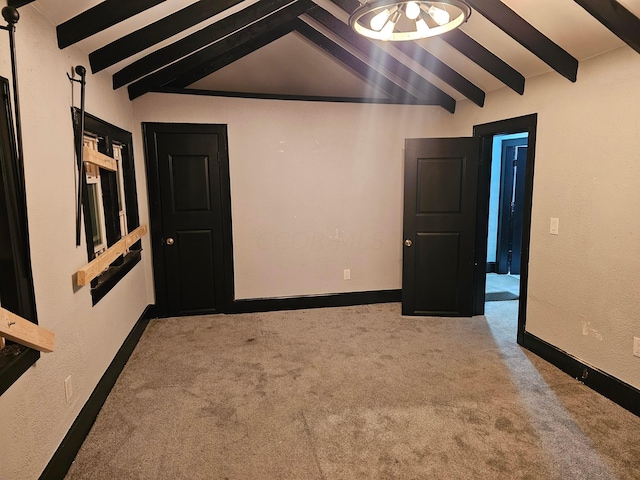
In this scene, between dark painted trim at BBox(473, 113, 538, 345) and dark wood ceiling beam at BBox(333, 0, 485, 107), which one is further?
dark wood ceiling beam at BBox(333, 0, 485, 107)

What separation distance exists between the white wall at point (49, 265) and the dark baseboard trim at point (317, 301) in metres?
1.83

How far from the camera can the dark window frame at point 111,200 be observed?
2475 mm

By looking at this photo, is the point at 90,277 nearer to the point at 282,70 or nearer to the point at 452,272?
the point at 282,70

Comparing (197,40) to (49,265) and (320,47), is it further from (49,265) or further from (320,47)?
(49,265)

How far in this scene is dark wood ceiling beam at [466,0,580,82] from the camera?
8.18ft

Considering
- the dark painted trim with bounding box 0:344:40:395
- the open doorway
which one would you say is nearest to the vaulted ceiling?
the dark painted trim with bounding box 0:344:40:395

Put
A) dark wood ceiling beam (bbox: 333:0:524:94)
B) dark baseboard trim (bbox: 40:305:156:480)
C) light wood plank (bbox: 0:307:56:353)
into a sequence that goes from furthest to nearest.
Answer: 1. dark wood ceiling beam (bbox: 333:0:524:94)
2. dark baseboard trim (bbox: 40:305:156:480)
3. light wood plank (bbox: 0:307:56:353)

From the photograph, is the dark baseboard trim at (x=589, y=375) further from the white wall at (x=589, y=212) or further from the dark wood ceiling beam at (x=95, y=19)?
the dark wood ceiling beam at (x=95, y=19)

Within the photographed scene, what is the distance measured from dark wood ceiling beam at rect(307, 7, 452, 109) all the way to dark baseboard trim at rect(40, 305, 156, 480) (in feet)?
10.0

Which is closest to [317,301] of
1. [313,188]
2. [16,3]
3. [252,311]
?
[252,311]

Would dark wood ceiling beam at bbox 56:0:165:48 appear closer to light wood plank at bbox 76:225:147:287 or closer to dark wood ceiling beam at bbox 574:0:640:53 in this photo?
light wood plank at bbox 76:225:147:287

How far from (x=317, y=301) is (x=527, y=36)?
3.07 metres

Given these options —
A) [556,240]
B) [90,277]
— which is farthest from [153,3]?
[556,240]

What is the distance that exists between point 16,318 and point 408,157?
11.1 feet
